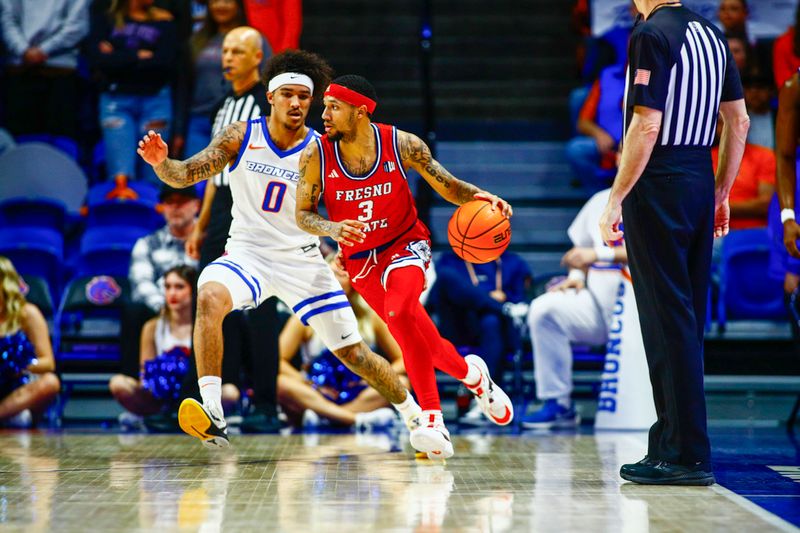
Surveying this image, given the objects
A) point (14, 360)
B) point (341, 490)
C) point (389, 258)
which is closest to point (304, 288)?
point (389, 258)

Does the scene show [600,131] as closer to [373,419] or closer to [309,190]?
[373,419]

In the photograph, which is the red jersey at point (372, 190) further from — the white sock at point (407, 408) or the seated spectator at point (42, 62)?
the seated spectator at point (42, 62)

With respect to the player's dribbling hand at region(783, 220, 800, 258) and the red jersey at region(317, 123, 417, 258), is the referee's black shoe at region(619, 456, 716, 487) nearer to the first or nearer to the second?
the red jersey at region(317, 123, 417, 258)

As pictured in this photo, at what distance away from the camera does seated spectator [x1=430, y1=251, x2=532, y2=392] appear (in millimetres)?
7559

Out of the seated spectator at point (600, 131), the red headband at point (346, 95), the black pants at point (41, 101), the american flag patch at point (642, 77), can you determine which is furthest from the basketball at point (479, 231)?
the black pants at point (41, 101)

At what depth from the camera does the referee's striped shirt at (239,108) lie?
663cm

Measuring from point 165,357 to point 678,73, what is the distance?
393 cm

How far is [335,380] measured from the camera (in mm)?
7305

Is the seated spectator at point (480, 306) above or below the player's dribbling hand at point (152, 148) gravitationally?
below

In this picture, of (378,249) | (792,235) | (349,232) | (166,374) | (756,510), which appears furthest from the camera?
(166,374)

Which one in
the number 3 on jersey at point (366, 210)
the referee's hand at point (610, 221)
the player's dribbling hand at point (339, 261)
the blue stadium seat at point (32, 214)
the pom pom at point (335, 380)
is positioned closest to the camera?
the referee's hand at point (610, 221)

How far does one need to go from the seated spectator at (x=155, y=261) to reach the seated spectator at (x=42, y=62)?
208 cm

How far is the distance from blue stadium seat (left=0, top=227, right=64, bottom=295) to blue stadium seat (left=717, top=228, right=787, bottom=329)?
15.7 feet

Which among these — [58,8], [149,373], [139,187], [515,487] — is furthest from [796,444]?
[58,8]
